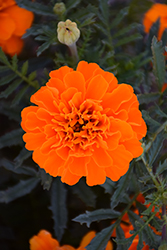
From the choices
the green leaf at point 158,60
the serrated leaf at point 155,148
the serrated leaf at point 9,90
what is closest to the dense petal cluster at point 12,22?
the serrated leaf at point 9,90

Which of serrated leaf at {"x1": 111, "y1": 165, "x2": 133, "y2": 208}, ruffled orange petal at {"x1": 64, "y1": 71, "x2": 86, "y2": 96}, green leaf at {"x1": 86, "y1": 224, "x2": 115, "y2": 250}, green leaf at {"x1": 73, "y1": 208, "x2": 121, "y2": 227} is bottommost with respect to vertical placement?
green leaf at {"x1": 86, "y1": 224, "x2": 115, "y2": 250}

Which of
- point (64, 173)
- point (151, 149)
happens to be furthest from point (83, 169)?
point (151, 149)

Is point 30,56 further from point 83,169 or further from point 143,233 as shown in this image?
point 143,233

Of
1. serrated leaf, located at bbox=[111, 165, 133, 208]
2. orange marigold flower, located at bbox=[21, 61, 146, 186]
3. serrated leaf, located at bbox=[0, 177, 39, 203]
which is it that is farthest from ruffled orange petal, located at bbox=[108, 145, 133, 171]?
serrated leaf, located at bbox=[0, 177, 39, 203]

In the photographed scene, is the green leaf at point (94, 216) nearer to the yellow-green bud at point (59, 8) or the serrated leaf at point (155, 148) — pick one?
the serrated leaf at point (155, 148)

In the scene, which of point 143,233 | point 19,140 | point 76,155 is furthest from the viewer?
point 19,140

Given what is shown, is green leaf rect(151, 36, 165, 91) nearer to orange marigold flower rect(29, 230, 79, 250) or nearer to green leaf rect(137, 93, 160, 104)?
green leaf rect(137, 93, 160, 104)
